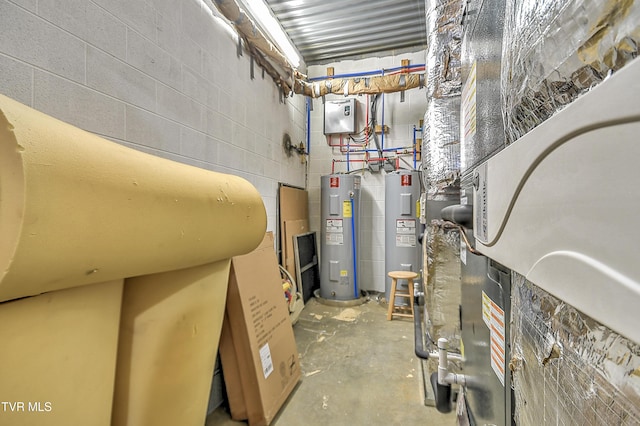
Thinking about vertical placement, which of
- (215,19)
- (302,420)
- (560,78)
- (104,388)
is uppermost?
(215,19)

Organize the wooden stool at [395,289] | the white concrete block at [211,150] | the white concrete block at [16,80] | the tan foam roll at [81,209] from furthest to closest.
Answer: the wooden stool at [395,289] → the white concrete block at [211,150] → the white concrete block at [16,80] → the tan foam roll at [81,209]

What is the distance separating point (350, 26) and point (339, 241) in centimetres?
239

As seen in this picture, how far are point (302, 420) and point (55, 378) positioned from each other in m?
1.34

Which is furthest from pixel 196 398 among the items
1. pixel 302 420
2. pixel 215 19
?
pixel 215 19

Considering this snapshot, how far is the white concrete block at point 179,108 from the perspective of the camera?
57.4 inches

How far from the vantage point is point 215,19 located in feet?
6.21

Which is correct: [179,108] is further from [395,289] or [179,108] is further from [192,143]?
[395,289]

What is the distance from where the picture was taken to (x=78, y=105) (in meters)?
1.07

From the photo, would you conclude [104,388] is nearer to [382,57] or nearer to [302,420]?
[302,420]

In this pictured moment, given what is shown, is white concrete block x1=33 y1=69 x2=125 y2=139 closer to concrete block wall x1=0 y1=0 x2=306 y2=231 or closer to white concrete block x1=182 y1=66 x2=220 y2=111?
concrete block wall x1=0 y1=0 x2=306 y2=231

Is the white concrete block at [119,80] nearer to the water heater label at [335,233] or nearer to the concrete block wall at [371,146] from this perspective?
the water heater label at [335,233]

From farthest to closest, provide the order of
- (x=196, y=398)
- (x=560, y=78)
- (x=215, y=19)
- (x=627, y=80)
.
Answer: (x=215, y=19) < (x=196, y=398) < (x=560, y=78) < (x=627, y=80)

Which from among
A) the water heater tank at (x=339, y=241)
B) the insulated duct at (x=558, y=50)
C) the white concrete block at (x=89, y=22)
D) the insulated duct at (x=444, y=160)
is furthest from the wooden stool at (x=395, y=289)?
the white concrete block at (x=89, y=22)

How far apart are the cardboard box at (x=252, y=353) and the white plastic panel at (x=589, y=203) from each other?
1548mm
